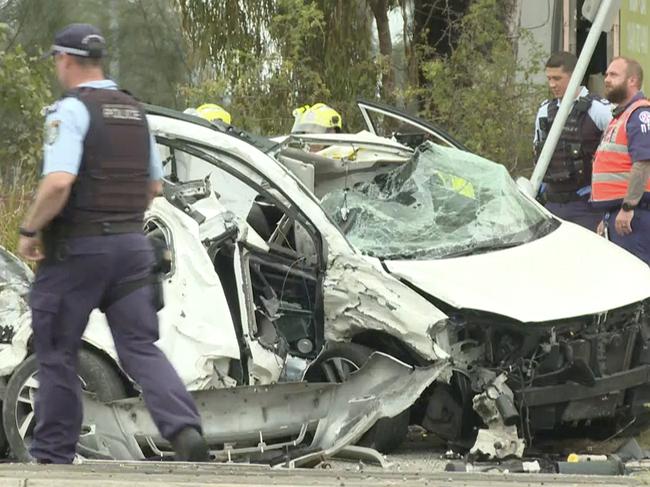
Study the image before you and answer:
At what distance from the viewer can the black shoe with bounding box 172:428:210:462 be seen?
206 inches

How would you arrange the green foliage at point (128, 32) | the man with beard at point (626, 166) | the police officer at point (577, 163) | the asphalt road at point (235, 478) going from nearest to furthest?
the asphalt road at point (235, 478)
the man with beard at point (626, 166)
the police officer at point (577, 163)
the green foliage at point (128, 32)

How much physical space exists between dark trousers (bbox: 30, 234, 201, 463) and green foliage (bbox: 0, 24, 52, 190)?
796cm

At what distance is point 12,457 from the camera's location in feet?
23.0

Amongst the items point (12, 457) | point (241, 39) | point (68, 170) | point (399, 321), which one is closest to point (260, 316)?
point (399, 321)

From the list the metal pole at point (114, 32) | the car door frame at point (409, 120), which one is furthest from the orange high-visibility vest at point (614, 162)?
the metal pole at point (114, 32)

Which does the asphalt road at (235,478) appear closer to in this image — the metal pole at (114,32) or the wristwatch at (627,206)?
the wristwatch at (627,206)

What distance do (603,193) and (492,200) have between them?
1173 millimetres

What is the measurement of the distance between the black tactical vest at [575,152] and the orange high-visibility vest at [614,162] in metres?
0.45

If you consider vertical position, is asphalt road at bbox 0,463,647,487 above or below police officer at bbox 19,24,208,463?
below

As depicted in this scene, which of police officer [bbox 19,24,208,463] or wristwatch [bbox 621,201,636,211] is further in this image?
wristwatch [bbox 621,201,636,211]

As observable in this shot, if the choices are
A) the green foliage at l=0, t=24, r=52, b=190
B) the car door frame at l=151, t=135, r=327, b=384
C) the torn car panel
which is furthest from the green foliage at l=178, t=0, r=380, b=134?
the torn car panel

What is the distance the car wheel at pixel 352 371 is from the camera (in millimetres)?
7195

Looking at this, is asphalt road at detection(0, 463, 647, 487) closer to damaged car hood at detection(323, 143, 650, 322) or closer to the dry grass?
damaged car hood at detection(323, 143, 650, 322)

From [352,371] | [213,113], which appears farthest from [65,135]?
[213,113]
